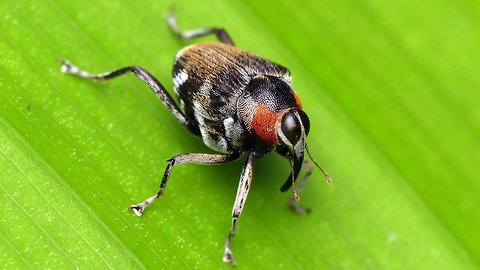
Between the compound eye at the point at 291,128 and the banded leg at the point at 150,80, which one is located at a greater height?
the compound eye at the point at 291,128

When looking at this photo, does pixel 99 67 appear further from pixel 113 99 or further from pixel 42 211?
pixel 42 211

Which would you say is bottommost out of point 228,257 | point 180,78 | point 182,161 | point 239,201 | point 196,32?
point 228,257

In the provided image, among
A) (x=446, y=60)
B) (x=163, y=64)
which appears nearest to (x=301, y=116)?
(x=163, y=64)

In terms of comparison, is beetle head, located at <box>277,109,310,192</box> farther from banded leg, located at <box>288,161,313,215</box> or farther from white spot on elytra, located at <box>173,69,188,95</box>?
white spot on elytra, located at <box>173,69,188,95</box>

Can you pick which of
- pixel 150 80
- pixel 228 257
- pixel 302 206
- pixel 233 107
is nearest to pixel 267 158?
pixel 302 206

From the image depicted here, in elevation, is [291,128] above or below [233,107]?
above

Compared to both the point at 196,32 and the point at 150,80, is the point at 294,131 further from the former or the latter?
the point at 196,32

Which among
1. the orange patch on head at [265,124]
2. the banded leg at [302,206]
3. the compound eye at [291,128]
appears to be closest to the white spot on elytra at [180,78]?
the orange patch on head at [265,124]

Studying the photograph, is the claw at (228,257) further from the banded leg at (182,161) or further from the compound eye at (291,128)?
the compound eye at (291,128)
